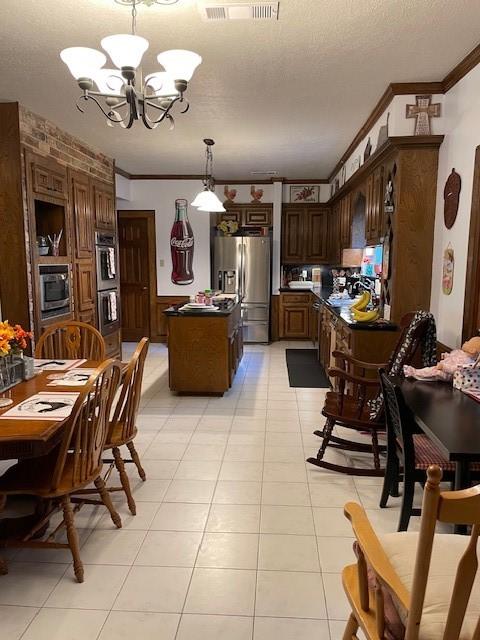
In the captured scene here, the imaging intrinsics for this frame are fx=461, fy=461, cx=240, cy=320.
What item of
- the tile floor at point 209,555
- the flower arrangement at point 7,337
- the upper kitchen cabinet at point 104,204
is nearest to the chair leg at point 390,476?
the tile floor at point 209,555

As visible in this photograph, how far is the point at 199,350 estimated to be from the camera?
4469mm

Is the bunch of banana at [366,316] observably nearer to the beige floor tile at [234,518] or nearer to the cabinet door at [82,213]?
the beige floor tile at [234,518]

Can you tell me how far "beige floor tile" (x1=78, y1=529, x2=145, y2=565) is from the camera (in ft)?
6.96

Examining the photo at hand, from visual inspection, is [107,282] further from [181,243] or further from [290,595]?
[290,595]

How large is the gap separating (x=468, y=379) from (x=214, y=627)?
5.24 feet

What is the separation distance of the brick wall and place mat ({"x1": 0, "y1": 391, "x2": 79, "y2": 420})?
2638mm

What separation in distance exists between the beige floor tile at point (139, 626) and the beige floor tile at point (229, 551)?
34cm

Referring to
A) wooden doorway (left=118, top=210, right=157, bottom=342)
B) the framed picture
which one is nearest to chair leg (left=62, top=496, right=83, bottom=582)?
wooden doorway (left=118, top=210, right=157, bottom=342)

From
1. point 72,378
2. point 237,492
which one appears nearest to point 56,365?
point 72,378

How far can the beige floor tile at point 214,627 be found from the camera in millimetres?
1688

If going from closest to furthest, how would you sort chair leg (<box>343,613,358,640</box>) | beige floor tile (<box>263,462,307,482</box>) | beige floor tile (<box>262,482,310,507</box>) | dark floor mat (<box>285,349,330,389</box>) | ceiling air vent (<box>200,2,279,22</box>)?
chair leg (<box>343,613,358,640</box>) < ceiling air vent (<box>200,2,279,22</box>) < beige floor tile (<box>262,482,310,507</box>) < beige floor tile (<box>263,462,307,482</box>) < dark floor mat (<box>285,349,330,389</box>)

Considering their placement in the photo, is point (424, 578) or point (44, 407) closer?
point (424, 578)

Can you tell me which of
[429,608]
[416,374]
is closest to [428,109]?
[416,374]

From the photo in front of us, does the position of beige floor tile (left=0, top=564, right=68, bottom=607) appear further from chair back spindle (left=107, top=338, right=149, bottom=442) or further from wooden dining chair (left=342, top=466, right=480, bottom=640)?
wooden dining chair (left=342, top=466, right=480, bottom=640)
